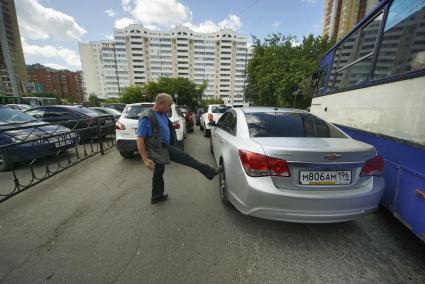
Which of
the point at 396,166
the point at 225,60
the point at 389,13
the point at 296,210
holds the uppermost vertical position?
the point at 225,60

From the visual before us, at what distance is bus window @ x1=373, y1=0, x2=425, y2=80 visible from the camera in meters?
2.01

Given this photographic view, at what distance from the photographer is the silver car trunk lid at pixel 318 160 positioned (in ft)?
5.99

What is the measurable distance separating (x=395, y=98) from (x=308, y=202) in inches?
66.5

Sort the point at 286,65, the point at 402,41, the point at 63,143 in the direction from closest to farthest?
1. the point at 402,41
2. the point at 63,143
3. the point at 286,65

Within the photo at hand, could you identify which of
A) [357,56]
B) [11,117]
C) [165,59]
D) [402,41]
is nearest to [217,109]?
[357,56]

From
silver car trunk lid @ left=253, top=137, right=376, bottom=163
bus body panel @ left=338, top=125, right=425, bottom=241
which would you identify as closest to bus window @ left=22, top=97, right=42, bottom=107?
silver car trunk lid @ left=253, top=137, right=376, bottom=163

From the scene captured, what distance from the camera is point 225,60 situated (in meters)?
80.7

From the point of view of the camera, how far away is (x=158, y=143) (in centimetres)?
268

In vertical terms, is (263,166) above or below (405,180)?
above

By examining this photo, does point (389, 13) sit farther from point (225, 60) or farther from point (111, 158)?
point (225, 60)

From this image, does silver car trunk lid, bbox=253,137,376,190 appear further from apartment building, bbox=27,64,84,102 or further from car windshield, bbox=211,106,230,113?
apartment building, bbox=27,64,84,102

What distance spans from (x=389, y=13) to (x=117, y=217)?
4711 millimetres

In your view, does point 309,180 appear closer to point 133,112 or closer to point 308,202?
point 308,202

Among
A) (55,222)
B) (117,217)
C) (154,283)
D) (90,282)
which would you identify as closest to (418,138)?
(154,283)
